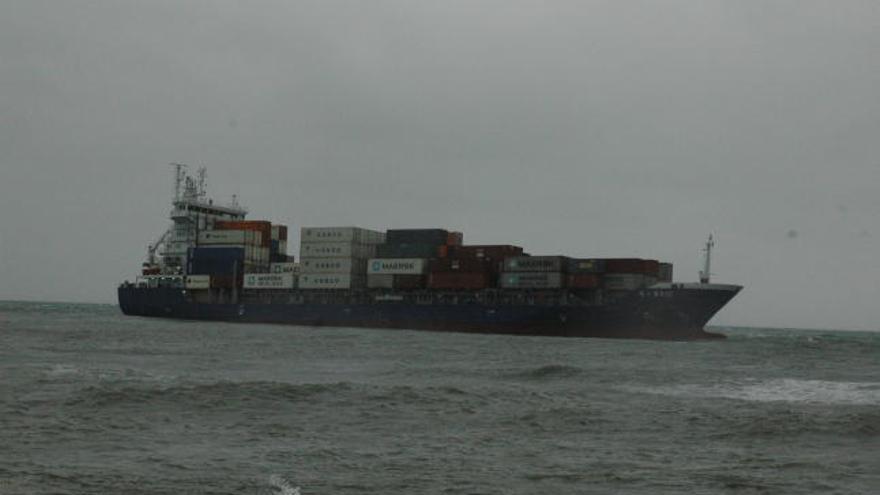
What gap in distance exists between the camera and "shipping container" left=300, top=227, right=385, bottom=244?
3278 inches

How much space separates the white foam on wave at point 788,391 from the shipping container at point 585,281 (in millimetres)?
35041

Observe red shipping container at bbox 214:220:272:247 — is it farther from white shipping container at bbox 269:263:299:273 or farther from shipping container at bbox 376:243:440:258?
shipping container at bbox 376:243:440:258

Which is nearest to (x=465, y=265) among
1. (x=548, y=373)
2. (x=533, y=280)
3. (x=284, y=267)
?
(x=533, y=280)

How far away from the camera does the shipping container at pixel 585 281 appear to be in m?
70.7

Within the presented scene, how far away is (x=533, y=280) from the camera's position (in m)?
72.7

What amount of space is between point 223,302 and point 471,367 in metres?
56.5

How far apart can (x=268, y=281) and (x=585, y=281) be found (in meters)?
34.0

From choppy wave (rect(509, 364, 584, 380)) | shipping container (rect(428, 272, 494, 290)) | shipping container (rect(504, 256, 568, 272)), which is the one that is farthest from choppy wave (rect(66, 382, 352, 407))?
shipping container (rect(428, 272, 494, 290))

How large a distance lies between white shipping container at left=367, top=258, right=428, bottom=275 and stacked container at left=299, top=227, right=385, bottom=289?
1.94m

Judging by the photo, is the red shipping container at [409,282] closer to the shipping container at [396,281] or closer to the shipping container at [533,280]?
the shipping container at [396,281]

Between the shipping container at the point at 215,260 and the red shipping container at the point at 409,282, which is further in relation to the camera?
the shipping container at the point at 215,260

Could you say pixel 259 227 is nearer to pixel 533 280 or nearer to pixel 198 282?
pixel 198 282

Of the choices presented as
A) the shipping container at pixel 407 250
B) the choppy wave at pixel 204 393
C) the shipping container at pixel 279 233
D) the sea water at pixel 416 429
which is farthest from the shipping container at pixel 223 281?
the choppy wave at pixel 204 393

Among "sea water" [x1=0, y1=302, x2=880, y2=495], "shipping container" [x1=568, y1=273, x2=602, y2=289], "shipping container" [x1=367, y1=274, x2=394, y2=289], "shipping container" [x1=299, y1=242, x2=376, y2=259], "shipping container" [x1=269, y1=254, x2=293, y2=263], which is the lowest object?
"sea water" [x1=0, y1=302, x2=880, y2=495]
